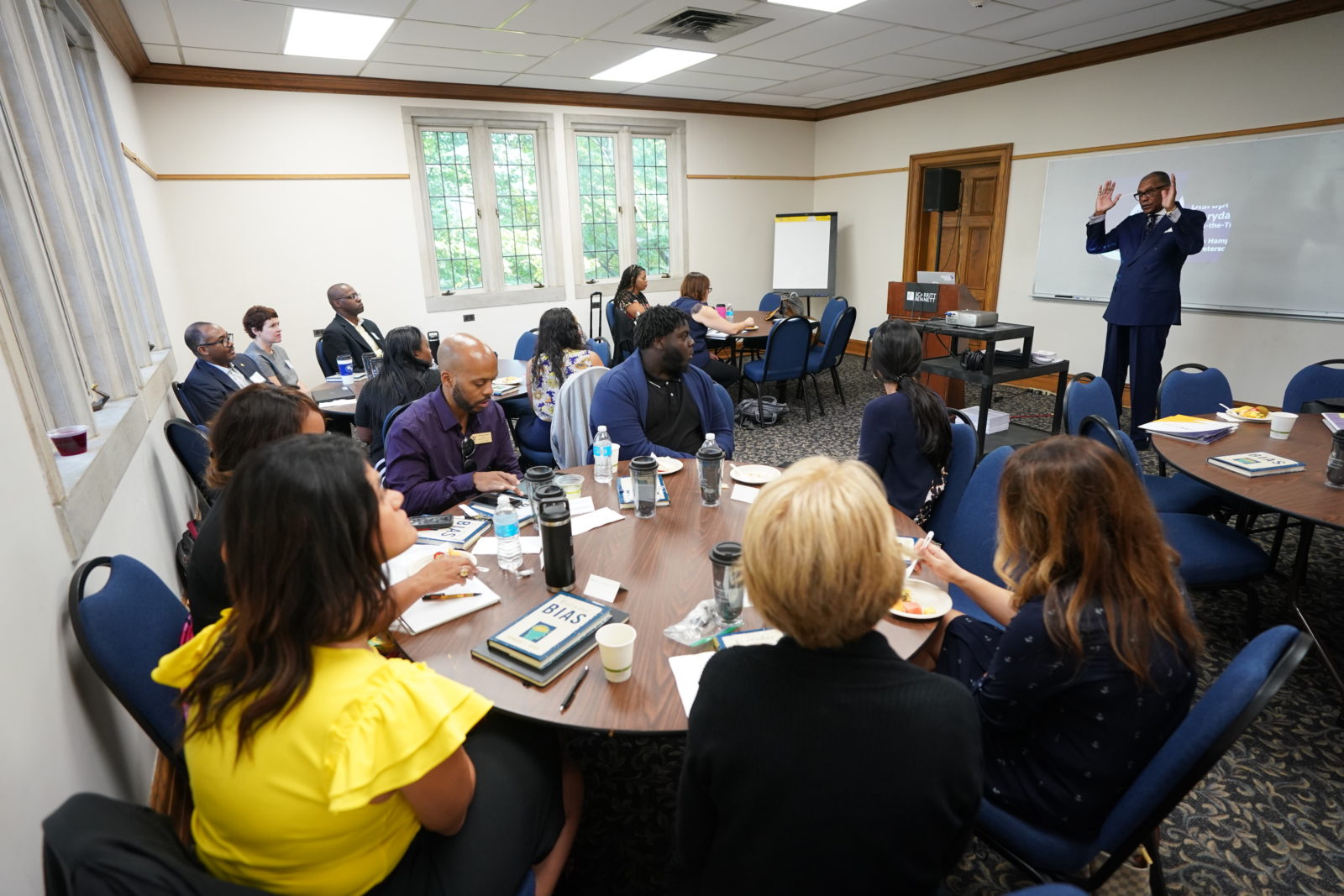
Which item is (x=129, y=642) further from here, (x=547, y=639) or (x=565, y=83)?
(x=565, y=83)

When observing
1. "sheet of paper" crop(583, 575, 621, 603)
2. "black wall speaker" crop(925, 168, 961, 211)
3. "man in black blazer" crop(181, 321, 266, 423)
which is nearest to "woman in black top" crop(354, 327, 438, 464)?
"man in black blazer" crop(181, 321, 266, 423)

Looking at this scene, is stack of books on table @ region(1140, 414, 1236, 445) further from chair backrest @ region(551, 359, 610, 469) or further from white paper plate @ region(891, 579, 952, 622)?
chair backrest @ region(551, 359, 610, 469)

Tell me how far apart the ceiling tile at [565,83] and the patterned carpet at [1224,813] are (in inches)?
233

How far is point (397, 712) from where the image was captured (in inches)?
37.8

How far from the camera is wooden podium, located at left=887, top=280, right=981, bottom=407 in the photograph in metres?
5.18

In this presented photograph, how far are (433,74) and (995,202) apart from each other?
5632 millimetres

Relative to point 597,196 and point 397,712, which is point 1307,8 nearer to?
point 597,196

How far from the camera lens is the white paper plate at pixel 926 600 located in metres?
1.49

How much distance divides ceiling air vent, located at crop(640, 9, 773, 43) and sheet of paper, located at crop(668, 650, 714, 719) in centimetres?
437

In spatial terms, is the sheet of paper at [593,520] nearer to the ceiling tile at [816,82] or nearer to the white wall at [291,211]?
the white wall at [291,211]

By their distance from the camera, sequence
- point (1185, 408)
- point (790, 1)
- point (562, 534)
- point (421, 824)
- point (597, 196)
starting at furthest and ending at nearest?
point (597, 196)
point (790, 1)
point (1185, 408)
point (562, 534)
point (421, 824)

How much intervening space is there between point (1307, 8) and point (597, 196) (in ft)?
19.6

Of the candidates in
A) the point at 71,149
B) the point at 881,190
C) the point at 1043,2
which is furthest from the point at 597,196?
the point at 71,149

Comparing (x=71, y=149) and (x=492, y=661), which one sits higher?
(x=71, y=149)
